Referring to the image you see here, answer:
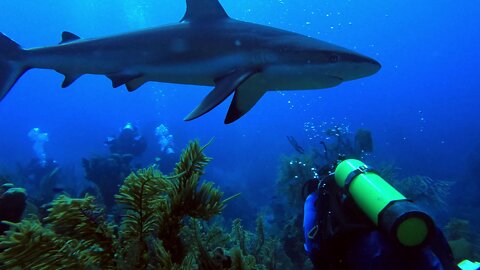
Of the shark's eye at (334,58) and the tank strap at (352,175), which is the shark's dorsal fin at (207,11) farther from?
the tank strap at (352,175)

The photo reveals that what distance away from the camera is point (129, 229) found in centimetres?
283

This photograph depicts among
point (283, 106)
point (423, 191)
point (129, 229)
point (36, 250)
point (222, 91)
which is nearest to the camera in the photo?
point (36, 250)

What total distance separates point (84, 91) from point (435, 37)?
153 meters

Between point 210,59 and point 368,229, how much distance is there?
2410 mm

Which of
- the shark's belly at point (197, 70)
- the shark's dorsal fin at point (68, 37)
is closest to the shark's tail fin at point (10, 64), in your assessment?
the shark's dorsal fin at point (68, 37)

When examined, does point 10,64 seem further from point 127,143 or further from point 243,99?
point 127,143

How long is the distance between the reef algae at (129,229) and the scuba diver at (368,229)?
3.12 ft

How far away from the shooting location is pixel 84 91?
15088cm

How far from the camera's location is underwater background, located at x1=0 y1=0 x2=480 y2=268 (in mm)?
25984

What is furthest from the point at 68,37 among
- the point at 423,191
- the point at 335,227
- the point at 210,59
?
the point at 423,191

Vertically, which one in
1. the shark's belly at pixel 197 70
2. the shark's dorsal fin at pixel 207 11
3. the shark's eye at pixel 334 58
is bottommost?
the shark's eye at pixel 334 58

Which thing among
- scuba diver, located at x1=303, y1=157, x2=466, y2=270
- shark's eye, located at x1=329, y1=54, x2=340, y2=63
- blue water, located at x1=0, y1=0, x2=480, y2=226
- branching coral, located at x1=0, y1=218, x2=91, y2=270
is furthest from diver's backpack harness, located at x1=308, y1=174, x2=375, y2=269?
blue water, located at x1=0, y1=0, x2=480, y2=226

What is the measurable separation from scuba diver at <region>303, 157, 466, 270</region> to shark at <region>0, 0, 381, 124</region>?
1079mm

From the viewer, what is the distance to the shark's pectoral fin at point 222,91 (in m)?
2.97
